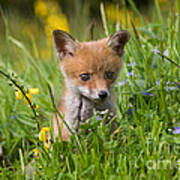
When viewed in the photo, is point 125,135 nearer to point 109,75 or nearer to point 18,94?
point 109,75

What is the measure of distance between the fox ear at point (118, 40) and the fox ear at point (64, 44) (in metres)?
0.31

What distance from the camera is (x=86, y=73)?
2646 mm

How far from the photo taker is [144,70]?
2.95 meters

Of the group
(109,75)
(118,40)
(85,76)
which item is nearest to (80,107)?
(85,76)

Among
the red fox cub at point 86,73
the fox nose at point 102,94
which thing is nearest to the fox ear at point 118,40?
the red fox cub at point 86,73

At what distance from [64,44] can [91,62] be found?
37 centimetres

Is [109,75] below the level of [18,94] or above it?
above

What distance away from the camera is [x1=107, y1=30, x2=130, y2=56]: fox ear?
2.79m

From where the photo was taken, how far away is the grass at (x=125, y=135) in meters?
1.87

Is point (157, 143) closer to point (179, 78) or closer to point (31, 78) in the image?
point (179, 78)

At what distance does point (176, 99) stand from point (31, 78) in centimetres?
221

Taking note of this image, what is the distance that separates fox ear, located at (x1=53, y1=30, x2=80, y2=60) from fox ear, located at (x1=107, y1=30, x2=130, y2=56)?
0.31 metres

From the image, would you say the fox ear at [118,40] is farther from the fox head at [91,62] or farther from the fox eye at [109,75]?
the fox eye at [109,75]

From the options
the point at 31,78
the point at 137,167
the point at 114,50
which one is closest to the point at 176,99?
the point at 114,50
